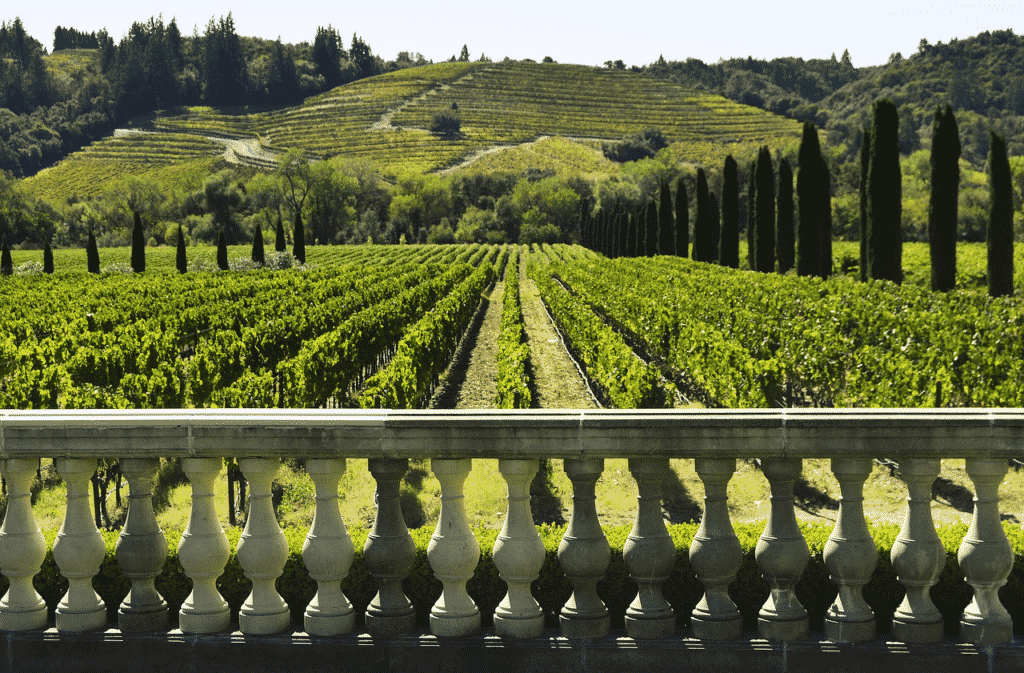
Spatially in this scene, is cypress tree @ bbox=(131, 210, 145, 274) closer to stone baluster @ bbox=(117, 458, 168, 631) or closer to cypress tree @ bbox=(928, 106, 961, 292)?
cypress tree @ bbox=(928, 106, 961, 292)

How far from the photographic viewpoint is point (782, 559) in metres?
2.99

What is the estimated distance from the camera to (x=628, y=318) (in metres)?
25.7

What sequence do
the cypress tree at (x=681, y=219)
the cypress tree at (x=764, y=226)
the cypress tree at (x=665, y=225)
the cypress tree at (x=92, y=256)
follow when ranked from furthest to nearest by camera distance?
the cypress tree at (x=681, y=219), the cypress tree at (x=665, y=225), the cypress tree at (x=92, y=256), the cypress tree at (x=764, y=226)

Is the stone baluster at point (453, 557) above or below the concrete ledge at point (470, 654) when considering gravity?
above

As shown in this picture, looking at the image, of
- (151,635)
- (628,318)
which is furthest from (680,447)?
(628,318)

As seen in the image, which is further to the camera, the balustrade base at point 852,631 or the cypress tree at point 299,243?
the cypress tree at point 299,243

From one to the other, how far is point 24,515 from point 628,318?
23.2 meters

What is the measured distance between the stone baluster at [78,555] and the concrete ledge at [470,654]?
65 mm

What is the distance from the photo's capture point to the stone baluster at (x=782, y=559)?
9.83 ft

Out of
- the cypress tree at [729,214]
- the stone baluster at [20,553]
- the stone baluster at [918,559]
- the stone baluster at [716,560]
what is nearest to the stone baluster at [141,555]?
the stone baluster at [20,553]

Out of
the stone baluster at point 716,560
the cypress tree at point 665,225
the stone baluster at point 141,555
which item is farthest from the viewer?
the cypress tree at point 665,225

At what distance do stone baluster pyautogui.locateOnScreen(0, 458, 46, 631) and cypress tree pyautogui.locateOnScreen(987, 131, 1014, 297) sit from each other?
32.9 m

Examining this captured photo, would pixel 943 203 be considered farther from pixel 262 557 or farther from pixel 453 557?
pixel 262 557

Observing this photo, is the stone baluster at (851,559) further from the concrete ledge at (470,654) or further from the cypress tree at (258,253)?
the cypress tree at (258,253)
